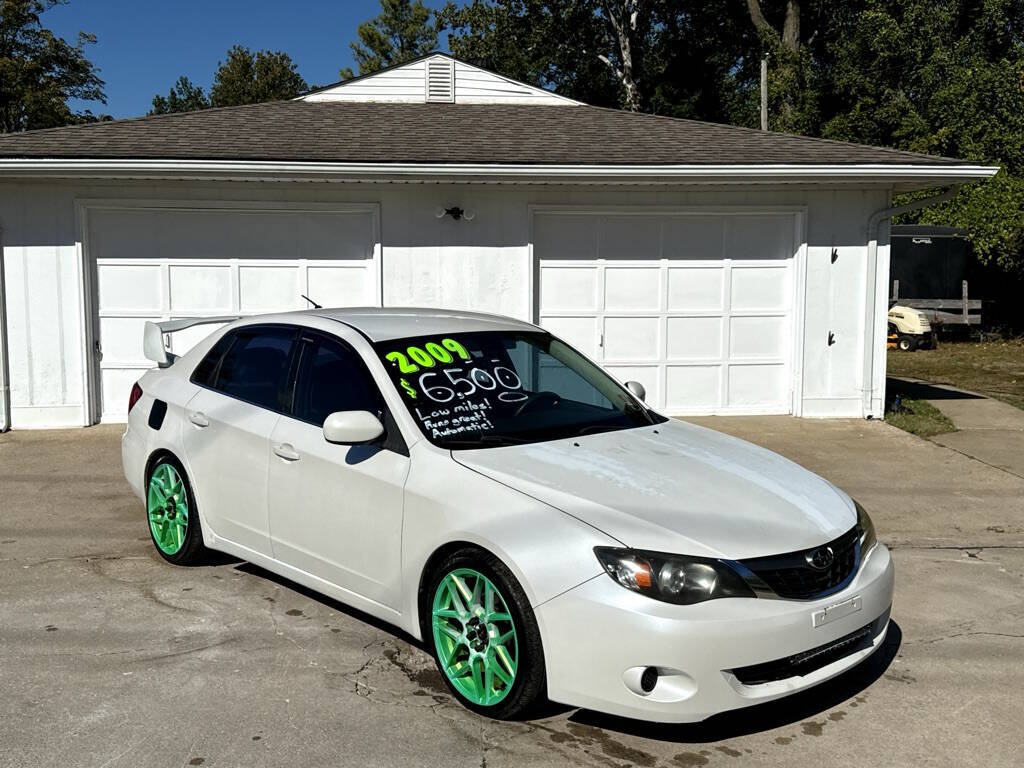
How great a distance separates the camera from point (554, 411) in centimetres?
480

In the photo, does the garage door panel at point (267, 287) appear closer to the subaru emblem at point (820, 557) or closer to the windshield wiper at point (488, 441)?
the windshield wiper at point (488, 441)

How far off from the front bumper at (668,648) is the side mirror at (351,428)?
3.79 feet

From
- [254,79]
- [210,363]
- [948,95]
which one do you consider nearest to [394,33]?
[254,79]

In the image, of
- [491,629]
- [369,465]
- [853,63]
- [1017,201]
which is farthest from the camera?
[853,63]

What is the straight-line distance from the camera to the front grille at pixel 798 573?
356 centimetres

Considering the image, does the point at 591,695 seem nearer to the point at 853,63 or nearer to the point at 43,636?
the point at 43,636

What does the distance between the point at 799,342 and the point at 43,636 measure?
8.75 metres

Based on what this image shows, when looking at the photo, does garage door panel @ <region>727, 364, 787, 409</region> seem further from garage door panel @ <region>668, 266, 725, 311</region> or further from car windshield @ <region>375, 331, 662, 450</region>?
car windshield @ <region>375, 331, 662, 450</region>

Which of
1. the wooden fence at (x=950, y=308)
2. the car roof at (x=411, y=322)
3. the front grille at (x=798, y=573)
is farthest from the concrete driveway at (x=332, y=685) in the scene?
the wooden fence at (x=950, y=308)

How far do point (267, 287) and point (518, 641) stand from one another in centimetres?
799

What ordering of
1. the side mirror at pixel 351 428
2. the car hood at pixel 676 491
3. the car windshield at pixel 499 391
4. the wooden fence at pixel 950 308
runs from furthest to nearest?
the wooden fence at pixel 950 308 → the car windshield at pixel 499 391 → the side mirror at pixel 351 428 → the car hood at pixel 676 491

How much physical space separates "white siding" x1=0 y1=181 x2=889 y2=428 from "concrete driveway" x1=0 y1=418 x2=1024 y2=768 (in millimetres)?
4289

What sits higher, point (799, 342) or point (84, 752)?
point (799, 342)

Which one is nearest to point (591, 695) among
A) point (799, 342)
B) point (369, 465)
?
point (369, 465)
